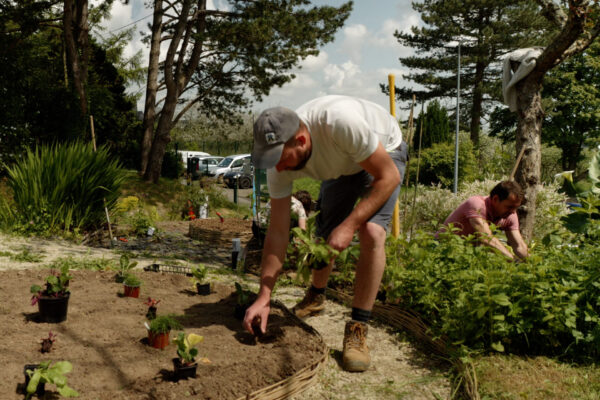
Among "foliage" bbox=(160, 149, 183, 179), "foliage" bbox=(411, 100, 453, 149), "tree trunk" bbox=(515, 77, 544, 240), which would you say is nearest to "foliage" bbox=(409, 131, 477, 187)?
"foliage" bbox=(411, 100, 453, 149)

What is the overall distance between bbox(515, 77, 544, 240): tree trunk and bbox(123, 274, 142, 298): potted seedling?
11.8 feet

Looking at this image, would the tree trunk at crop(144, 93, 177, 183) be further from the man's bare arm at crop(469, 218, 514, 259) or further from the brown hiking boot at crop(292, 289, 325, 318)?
the man's bare arm at crop(469, 218, 514, 259)

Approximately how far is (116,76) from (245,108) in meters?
5.07

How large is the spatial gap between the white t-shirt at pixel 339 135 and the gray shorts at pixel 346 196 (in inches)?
3.8

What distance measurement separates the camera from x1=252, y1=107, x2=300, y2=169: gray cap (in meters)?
1.98

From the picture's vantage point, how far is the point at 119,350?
2.20m

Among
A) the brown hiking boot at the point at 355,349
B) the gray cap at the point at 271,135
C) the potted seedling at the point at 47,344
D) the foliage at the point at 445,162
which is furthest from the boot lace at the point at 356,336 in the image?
the foliage at the point at 445,162

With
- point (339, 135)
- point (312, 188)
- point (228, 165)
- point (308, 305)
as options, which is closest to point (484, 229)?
point (308, 305)

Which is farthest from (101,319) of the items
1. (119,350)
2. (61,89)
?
(61,89)

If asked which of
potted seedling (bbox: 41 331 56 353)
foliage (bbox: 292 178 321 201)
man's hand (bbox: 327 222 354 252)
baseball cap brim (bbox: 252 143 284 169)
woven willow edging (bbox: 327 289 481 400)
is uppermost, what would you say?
baseball cap brim (bbox: 252 143 284 169)

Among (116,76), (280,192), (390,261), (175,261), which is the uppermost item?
(116,76)

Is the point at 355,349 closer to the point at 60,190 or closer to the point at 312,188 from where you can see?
the point at 60,190

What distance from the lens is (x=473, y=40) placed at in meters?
24.2

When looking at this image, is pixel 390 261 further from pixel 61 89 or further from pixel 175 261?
pixel 61 89
